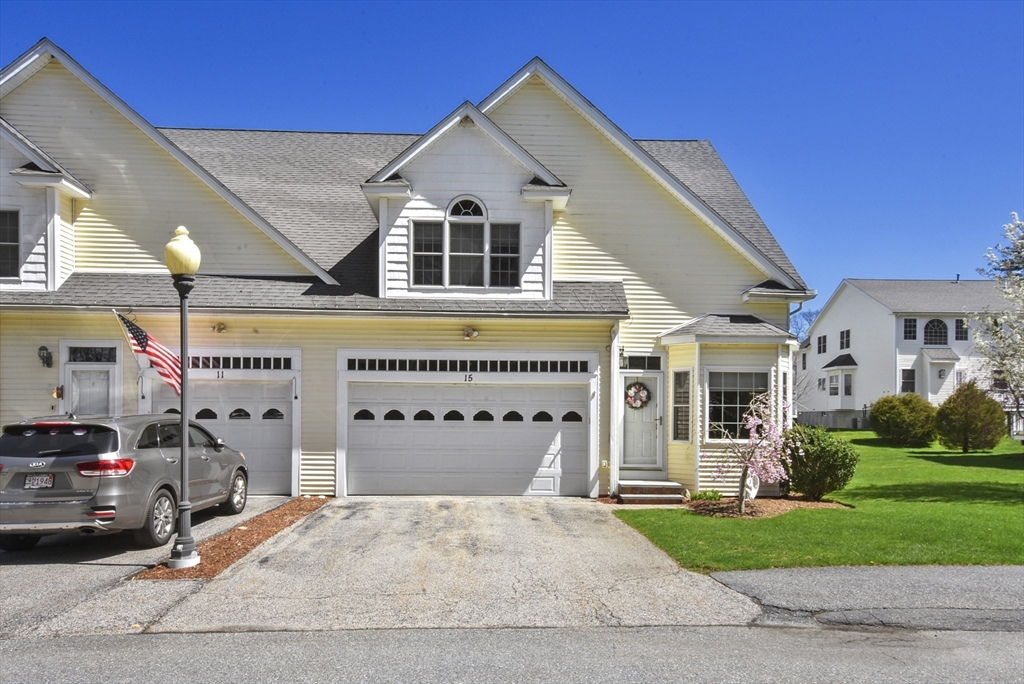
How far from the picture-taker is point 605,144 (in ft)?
50.9

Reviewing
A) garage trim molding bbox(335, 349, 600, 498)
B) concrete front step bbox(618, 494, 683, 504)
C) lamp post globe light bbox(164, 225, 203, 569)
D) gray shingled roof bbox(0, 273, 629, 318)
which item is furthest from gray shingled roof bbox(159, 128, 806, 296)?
lamp post globe light bbox(164, 225, 203, 569)

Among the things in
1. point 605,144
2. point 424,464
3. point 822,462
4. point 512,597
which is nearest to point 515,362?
point 424,464

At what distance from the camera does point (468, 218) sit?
14.5 metres

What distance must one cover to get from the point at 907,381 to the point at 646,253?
1179 inches

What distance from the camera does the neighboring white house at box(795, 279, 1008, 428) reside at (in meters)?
38.5

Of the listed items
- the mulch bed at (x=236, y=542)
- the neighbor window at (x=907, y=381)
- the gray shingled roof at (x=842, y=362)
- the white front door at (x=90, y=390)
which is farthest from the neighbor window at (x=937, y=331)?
the white front door at (x=90, y=390)

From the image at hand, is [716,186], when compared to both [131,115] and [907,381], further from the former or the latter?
[907,381]

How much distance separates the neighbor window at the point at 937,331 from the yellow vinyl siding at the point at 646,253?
95.4 ft

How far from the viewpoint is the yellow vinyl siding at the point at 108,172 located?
14.4 meters

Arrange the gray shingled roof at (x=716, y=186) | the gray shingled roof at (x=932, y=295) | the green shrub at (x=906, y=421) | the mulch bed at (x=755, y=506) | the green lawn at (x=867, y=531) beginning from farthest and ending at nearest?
1. the gray shingled roof at (x=932, y=295)
2. the green shrub at (x=906, y=421)
3. the gray shingled roof at (x=716, y=186)
4. the mulch bed at (x=755, y=506)
5. the green lawn at (x=867, y=531)

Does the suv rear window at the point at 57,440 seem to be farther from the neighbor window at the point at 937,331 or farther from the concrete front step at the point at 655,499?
the neighbor window at the point at 937,331

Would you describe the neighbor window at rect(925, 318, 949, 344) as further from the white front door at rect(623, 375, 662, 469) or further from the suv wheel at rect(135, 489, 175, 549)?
the suv wheel at rect(135, 489, 175, 549)

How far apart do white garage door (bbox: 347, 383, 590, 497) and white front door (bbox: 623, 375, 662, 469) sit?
3.72 feet

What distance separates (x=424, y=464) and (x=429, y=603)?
23.5 ft
